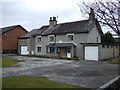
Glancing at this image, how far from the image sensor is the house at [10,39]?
38800 mm

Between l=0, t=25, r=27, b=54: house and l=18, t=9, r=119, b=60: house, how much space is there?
4520 mm

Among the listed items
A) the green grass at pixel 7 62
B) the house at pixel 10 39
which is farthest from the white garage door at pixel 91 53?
the house at pixel 10 39

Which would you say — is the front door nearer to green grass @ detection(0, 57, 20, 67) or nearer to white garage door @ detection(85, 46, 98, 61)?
white garage door @ detection(85, 46, 98, 61)

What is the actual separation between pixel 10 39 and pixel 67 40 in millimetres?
19387

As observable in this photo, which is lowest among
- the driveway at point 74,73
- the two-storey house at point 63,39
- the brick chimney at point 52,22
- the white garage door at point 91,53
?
the driveway at point 74,73

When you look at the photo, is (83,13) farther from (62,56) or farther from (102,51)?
(62,56)

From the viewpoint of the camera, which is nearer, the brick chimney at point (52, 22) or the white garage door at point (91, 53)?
the white garage door at point (91, 53)

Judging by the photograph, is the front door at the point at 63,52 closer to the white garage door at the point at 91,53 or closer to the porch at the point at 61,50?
the porch at the point at 61,50

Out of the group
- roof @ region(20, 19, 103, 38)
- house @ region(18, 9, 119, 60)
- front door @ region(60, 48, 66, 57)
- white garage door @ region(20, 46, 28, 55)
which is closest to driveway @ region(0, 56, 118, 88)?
house @ region(18, 9, 119, 60)

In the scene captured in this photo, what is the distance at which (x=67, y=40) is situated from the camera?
97.1ft

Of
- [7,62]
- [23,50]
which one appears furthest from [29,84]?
[23,50]

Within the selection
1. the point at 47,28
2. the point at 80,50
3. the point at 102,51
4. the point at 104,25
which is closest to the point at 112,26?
the point at 104,25

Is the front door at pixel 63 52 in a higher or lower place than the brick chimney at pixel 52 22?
lower

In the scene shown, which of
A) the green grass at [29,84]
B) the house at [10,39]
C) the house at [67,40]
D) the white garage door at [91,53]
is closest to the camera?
the green grass at [29,84]
